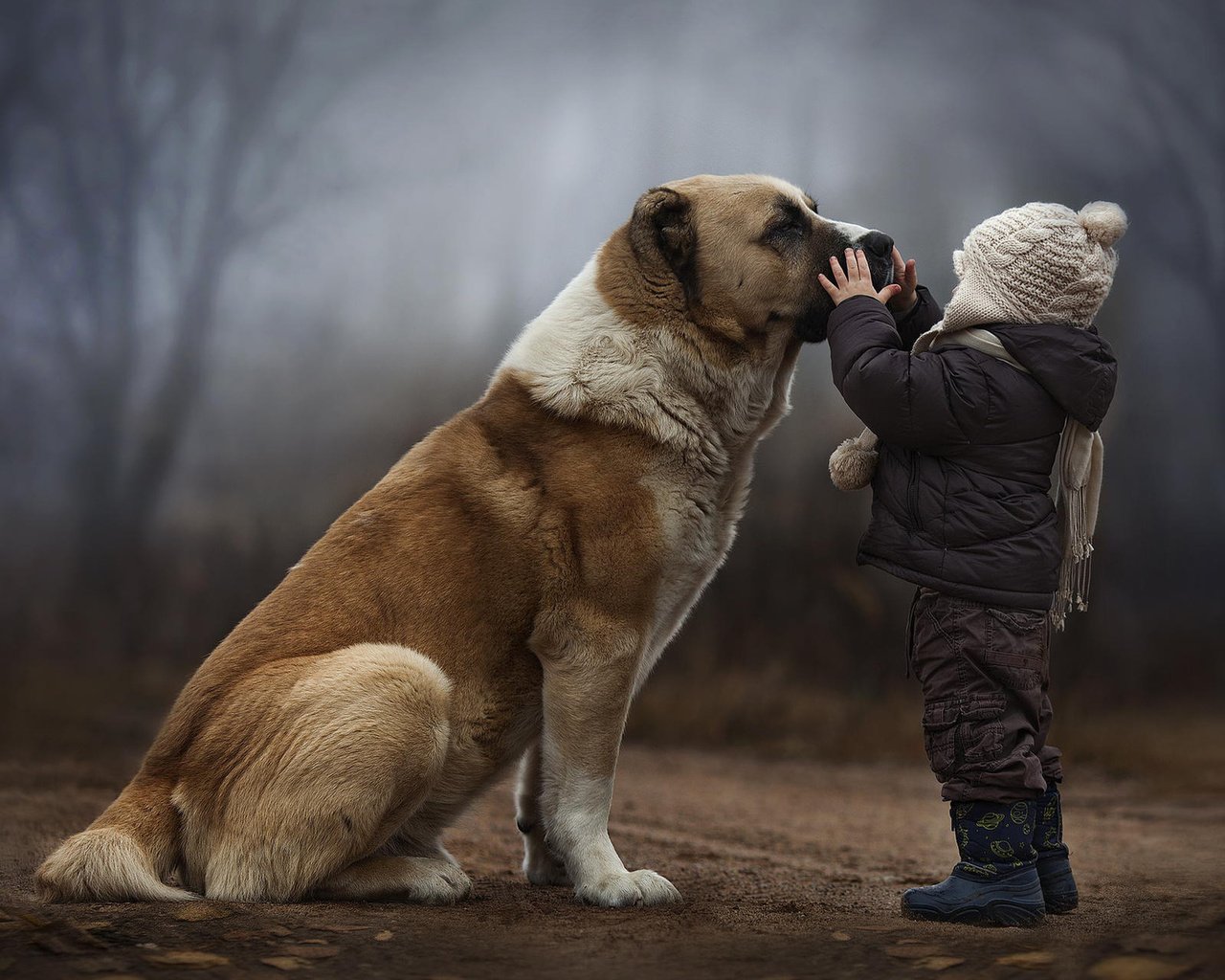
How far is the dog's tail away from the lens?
3.04 meters

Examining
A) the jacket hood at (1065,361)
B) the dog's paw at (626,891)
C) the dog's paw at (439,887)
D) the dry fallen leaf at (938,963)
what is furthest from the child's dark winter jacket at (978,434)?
the dog's paw at (439,887)

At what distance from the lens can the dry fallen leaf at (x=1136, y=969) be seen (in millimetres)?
2350

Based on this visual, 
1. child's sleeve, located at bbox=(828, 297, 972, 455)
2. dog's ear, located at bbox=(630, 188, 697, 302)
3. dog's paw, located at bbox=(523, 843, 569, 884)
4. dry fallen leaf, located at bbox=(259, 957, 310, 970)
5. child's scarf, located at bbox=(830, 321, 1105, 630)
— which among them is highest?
dog's ear, located at bbox=(630, 188, 697, 302)

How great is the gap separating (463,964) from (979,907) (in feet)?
4.47

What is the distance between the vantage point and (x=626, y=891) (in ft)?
10.8

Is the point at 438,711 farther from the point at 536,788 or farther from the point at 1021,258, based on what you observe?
the point at 1021,258

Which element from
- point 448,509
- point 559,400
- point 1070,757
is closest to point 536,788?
point 448,509

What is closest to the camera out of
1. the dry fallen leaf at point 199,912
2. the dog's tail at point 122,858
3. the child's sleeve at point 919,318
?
the dry fallen leaf at point 199,912

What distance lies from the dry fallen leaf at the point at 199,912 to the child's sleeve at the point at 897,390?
2.06 meters

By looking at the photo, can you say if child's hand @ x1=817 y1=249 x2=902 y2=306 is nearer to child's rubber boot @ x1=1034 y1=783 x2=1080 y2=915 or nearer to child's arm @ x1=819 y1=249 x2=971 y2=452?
child's arm @ x1=819 y1=249 x2=971 y2=452

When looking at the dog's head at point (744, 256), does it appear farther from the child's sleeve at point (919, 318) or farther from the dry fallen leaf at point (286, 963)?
the dry fallen leaf at point (286, 963)

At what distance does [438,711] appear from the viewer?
3.20 meters

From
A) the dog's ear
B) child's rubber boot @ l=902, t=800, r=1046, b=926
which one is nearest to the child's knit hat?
the dog's ear

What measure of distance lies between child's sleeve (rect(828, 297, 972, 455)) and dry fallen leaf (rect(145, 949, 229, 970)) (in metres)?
2.04
